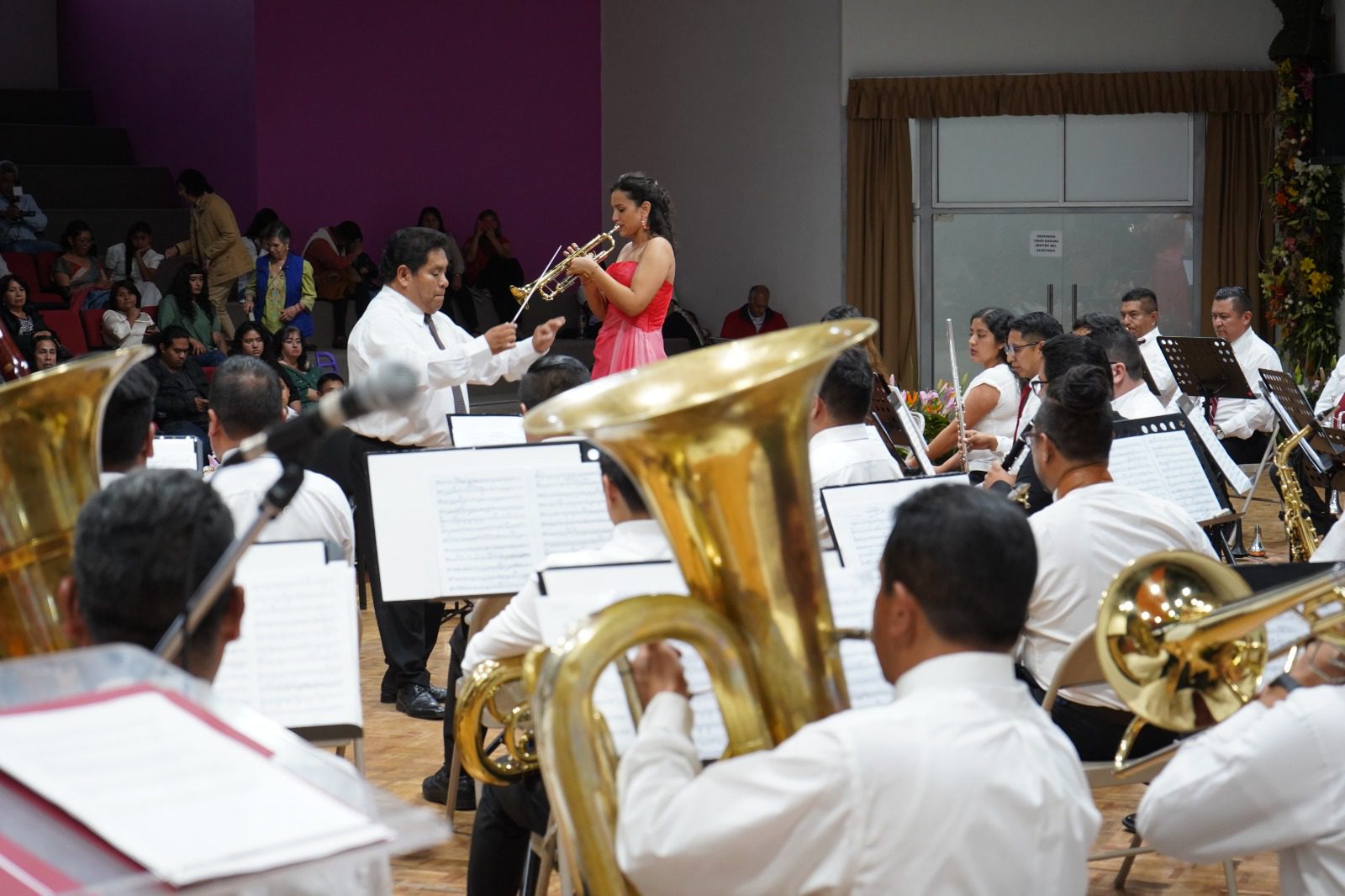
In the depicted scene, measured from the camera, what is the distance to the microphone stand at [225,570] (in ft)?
4.72

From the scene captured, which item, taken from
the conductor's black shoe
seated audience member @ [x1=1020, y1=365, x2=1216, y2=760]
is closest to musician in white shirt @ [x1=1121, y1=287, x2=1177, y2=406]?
the conductor's black shoe

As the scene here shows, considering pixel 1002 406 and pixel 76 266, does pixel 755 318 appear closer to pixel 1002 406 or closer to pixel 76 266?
pixel 76 266

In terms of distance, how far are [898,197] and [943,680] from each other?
35.6 ft

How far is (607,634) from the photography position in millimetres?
1597

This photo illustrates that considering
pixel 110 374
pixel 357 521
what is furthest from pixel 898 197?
pixel 110 374

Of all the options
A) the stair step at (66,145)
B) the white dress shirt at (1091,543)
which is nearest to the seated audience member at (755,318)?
the stair step at (66,145)

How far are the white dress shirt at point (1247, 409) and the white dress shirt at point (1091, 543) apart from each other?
13.7 ft

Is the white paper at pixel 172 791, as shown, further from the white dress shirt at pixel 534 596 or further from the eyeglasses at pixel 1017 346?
the eyeglasses at pixel 1017 346

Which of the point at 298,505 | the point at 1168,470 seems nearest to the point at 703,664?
the point at 298,505

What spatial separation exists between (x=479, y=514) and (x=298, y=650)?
833mm

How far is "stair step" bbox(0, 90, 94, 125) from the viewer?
12.5 m

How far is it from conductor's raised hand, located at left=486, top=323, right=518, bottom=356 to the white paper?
3945 millimetres

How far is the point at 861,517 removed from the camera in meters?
3.21

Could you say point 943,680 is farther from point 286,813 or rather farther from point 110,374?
point 110,374
